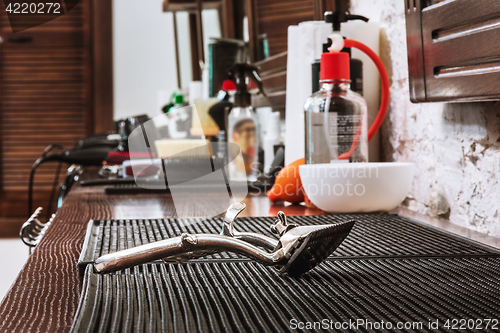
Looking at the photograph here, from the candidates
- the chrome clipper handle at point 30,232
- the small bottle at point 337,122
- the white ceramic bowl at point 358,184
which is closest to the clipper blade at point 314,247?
the white ceramic bowl at point 358,184

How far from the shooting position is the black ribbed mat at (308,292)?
0.31 m

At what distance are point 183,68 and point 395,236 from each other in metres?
3.08

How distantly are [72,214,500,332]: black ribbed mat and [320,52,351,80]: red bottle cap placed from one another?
1.05ft

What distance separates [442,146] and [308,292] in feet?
1.65

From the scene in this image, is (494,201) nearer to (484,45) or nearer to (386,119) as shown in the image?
(484,45)

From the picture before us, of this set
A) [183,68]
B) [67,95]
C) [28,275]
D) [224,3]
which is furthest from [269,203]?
[67,95]

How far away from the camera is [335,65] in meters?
0.80

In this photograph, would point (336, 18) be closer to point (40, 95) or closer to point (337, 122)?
point (337, 122)

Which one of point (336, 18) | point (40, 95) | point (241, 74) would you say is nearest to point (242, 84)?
point (241, 74)

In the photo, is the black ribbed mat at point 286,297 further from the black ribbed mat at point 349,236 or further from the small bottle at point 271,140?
the small bottle at point 271,140

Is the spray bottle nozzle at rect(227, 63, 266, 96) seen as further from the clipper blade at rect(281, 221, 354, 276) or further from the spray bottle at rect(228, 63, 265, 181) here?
the clipper blade at rect(281, 221, 354, 276)

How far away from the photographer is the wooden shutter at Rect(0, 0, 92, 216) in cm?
365

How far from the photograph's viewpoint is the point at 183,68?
353 cm

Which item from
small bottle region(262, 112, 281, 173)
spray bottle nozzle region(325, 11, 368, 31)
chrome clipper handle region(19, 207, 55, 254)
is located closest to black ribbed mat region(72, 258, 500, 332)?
chrome clipper handle region(19, 207, 55, 254)
